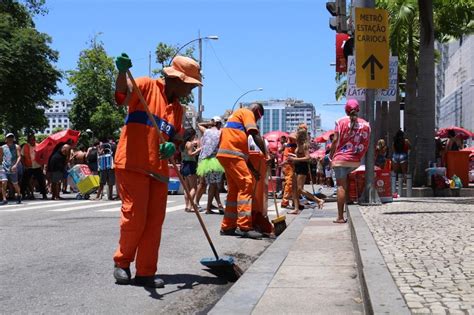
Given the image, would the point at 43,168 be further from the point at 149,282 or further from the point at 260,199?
the point at 149,282

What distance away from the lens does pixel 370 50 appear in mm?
12000

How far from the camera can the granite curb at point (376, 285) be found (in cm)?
368

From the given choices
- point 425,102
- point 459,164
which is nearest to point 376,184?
point 425,102

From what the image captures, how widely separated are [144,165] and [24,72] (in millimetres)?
19820

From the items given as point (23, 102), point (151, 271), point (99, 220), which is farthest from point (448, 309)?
point (23, 102)

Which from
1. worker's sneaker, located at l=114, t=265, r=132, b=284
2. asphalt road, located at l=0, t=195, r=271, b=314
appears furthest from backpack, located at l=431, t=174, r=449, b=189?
worker's sneaker, located at l=114, t=265, r=132, b=284

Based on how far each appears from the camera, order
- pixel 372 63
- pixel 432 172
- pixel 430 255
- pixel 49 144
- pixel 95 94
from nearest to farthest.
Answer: pixel 430 255 → pixel 372 63 → pixel 432 172 → pixel 49 144 → pixel 95 94

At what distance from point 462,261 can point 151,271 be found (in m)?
2.53

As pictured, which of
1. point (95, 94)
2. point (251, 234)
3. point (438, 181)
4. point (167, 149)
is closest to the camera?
point (167, 149)

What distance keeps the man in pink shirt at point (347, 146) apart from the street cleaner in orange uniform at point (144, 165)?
4.53 m

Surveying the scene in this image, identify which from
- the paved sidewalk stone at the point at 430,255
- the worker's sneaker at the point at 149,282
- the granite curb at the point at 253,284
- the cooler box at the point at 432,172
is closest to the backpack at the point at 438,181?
the cooler box at the point at 432,172

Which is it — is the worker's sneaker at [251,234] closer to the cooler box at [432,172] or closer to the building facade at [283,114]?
the cooler box at [432,172]

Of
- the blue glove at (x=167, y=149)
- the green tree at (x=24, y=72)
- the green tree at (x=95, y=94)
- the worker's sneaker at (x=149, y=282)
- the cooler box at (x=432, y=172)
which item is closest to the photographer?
the blue glove at (x=167, y=149)

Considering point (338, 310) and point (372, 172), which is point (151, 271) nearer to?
point (338, 310)
